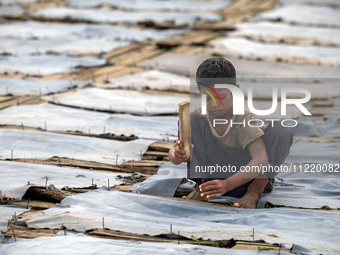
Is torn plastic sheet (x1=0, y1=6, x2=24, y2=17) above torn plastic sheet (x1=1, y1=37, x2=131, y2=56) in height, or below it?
above

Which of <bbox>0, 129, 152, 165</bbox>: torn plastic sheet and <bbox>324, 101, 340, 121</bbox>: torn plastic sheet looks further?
<bbox>324, 101, 340, 121</bbox>: torn plastic sheet

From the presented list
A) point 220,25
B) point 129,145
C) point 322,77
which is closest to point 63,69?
point 129,145

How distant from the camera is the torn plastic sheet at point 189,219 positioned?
61.7 inches

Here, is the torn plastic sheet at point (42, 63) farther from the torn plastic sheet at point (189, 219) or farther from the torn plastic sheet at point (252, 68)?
the torn plastic sheet at point (189, 219)

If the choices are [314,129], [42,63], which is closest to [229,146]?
[314,129]

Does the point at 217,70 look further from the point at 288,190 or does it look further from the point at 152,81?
the point at 152,81

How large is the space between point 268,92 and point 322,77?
29.7 inches

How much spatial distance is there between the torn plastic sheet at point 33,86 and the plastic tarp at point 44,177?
1743mm

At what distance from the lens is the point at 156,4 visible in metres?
8.57

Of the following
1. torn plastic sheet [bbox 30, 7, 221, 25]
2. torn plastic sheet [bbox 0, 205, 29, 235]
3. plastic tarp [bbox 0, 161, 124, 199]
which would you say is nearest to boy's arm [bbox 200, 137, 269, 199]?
plastic tarp [bbox 0, 161, 124, 199]

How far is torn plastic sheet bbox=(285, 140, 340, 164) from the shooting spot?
251cm

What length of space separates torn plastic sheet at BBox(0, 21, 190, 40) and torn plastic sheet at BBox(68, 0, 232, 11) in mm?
1850

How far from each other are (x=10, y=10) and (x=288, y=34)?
4.75 m

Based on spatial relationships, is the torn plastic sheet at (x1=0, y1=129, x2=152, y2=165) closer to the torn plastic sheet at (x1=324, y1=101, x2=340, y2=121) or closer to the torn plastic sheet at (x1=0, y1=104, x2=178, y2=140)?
the torn plastic sheet at (x1=0, y1=104, x2=178, y2=140)
